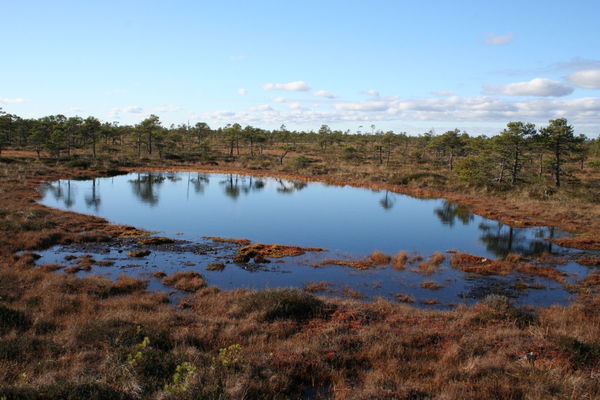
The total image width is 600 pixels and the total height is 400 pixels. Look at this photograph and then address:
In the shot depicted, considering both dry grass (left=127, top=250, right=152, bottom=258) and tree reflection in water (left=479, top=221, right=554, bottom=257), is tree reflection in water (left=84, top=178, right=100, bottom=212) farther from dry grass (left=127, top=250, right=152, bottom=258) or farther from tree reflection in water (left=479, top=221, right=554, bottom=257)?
tree reflection in water (left=479, top=221, right=554, bottom=257)

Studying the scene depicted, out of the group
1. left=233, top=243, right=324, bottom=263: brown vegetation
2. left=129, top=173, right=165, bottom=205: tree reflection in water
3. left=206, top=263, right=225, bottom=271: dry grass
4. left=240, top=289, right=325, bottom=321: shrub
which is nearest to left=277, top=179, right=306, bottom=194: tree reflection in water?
left=129, top=173, right=165, bottom=205: tree reflection in water

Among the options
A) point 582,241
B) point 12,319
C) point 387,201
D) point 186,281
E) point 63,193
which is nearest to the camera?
point 12,319

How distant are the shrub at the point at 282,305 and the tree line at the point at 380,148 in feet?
129

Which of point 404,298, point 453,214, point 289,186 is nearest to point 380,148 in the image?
point 289,186

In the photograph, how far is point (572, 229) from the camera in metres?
28.8

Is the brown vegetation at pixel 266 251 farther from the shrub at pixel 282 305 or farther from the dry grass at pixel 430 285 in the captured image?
the shrub at pixel 282 305

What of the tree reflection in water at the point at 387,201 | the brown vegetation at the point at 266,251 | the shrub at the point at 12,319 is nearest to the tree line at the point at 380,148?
the tree reflection in water at the point at 387,201

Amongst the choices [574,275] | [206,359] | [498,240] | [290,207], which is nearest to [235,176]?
[290,207]

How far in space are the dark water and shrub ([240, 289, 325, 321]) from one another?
3.28 metres

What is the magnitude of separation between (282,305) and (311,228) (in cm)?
1597

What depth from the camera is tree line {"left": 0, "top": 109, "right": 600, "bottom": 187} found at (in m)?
43.4

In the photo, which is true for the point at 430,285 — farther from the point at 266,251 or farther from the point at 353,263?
the point at 266,251

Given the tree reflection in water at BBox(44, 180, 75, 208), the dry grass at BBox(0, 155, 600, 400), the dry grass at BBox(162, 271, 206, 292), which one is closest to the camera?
the dry grass at BBox(0, 155, 600, 400)

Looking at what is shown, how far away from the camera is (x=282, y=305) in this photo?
12.5 meters
